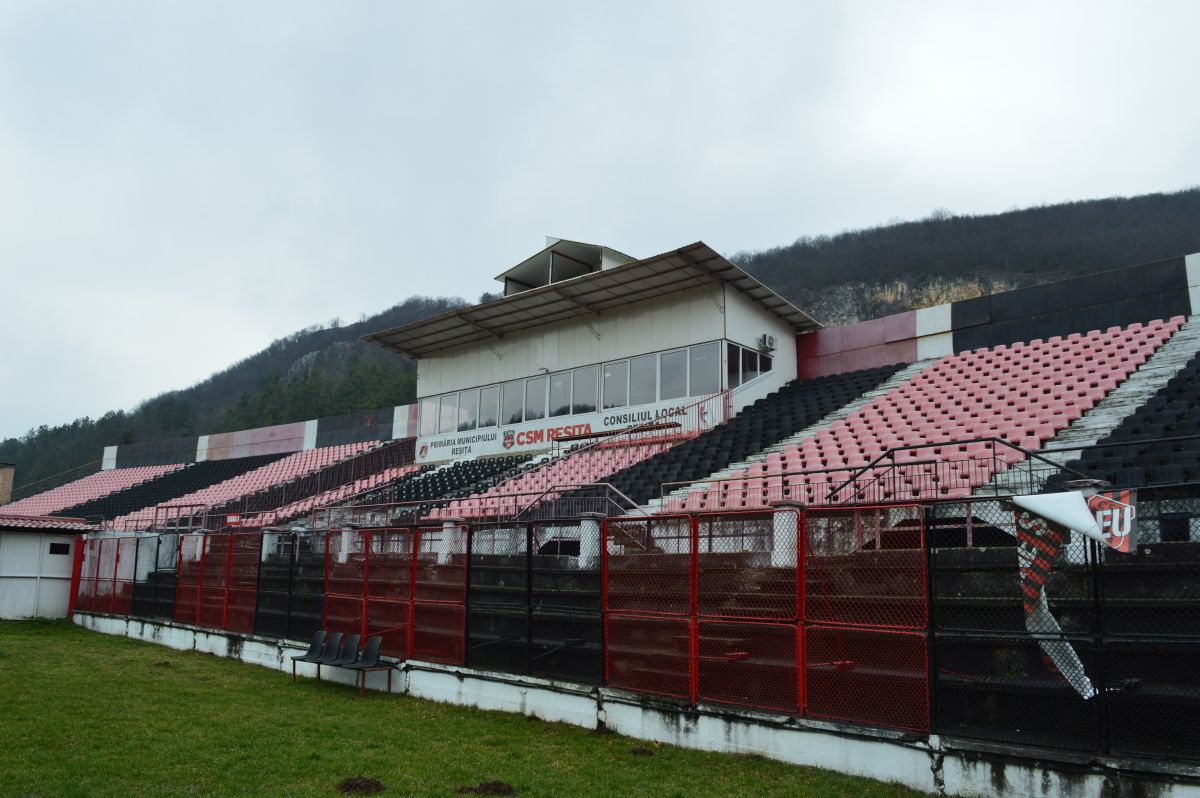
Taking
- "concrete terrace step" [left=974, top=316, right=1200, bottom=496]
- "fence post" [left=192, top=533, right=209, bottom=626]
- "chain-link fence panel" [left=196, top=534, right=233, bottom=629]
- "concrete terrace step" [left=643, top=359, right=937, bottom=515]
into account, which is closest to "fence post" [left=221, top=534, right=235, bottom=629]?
"chain-link fence panel" [left=196, top=534, right=233, bottom=629]

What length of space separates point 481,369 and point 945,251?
83882 millimetres

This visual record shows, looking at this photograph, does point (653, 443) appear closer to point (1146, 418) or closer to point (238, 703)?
point (1146, 418)

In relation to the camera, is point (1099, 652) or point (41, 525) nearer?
point (1099, 652)

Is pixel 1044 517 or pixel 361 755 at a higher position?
pixel 1044 517

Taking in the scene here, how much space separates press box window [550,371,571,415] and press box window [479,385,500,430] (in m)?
2.44

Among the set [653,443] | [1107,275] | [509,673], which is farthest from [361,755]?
[1107,275]

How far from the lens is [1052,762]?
5703 mm

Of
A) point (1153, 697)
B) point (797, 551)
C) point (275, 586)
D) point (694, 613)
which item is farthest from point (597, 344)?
point (1153, 697)

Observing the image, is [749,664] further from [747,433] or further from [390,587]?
[747,433]

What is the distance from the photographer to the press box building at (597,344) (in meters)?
20.6

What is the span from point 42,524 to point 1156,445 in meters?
22.9

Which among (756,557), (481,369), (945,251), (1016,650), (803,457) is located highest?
(945,251)

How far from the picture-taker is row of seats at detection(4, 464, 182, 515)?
133 ft

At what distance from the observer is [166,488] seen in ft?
125
